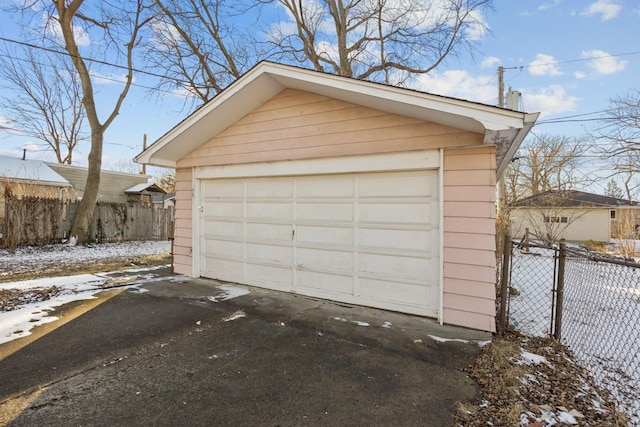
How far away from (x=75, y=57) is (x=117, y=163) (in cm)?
2559

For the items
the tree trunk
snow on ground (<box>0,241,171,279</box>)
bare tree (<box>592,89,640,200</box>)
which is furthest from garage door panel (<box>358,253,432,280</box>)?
bare tree (<box>592,89,640,200</box>)

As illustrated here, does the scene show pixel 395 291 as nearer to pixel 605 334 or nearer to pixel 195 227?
pixel 605 334

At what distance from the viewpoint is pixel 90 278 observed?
6.23 metres

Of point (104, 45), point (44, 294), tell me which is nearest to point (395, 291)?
point (44, 294)

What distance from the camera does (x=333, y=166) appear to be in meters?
4.76

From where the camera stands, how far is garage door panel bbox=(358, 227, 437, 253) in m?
4.19

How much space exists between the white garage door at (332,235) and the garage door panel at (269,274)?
0.02 meters

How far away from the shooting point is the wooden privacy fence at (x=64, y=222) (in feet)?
33.0

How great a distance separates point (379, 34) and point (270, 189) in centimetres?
958

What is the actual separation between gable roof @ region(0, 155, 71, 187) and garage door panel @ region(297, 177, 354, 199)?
14.9m

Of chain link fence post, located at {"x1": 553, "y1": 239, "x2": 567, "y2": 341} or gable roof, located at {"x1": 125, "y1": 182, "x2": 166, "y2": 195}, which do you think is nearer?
chain link fence post, located at {"x1": 553, "y1": 239, "x2": 567, "y2": 341}

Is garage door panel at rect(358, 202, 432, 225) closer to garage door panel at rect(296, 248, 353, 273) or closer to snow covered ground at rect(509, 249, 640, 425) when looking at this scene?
garage door panel at rect(296, 248, 353, 273)

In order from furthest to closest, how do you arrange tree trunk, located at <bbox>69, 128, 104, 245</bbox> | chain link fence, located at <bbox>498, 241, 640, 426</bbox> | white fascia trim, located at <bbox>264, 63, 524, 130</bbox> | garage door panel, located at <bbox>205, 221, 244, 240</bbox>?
tree trunk, located at <bbox>69, 128, 104, 245</bbox>
garage door panel, located at <bbox>205, 221, 244, 240</bbox>
white fascia trim, located at <bbox>264, 63, 524, 130</bbox>
chain link fence, located at <bbox>498, 241, 640, 426</bbox>

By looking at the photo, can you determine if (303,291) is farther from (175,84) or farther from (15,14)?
(15,14)
